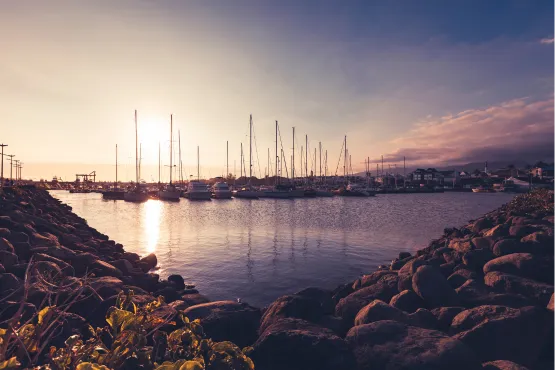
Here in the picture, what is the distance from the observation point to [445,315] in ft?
24.0

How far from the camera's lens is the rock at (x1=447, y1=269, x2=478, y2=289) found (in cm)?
967

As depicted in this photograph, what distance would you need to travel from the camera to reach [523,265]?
9.17 metres

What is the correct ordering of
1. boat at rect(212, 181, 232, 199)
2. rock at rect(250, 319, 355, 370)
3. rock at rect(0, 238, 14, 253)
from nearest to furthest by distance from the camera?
rock at rect(250, 319, 355, 370), rock at rect(0, 238, 14, 253), boat at rect(212, 181, 232, 199)

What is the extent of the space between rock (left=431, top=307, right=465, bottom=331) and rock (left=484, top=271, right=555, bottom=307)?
6.69 ft

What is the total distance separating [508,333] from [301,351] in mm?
4178

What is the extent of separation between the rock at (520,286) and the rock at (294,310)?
16.4 feet

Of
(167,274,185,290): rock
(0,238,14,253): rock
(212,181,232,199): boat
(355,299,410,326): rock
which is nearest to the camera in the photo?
(355,299,410,326): rock

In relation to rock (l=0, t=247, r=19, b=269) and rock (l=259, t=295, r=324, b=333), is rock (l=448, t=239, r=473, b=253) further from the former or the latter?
rock (l=0, t=247, r=19, b=269)

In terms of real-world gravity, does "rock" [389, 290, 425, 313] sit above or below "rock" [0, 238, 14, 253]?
below

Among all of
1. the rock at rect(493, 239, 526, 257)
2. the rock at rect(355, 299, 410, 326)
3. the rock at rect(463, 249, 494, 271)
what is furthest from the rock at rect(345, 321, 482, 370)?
the rock at rect(493, 239, 526, 257)

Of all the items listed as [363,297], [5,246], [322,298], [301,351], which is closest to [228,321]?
[301,351]

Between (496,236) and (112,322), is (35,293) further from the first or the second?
(496,236)

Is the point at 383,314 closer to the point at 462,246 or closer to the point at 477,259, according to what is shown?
the point at 477,259

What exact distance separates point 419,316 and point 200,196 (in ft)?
243
